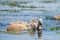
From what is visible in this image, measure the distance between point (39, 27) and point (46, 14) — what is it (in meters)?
0.91

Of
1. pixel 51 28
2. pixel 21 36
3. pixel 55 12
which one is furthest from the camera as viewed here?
pixel 55 12

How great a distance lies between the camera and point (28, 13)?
6504 millimetres

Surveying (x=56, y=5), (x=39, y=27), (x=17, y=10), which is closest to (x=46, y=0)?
(x=56, y=5)

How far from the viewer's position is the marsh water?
19.1ft

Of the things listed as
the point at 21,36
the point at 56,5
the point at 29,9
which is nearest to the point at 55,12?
the point at 56,5

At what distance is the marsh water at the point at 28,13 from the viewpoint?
583 centimetres

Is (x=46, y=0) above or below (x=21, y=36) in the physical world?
above

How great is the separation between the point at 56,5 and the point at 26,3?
0.85 m

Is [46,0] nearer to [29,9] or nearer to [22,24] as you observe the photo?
[29,9]

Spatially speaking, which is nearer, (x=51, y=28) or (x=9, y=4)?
(x=51, y=28)

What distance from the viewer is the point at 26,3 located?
22.4 feet

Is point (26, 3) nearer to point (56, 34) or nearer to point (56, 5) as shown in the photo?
point (56, 5)

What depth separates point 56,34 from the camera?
5.89 metres

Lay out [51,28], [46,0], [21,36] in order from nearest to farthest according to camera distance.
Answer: [21,36] → [51,28] → [46,0]
